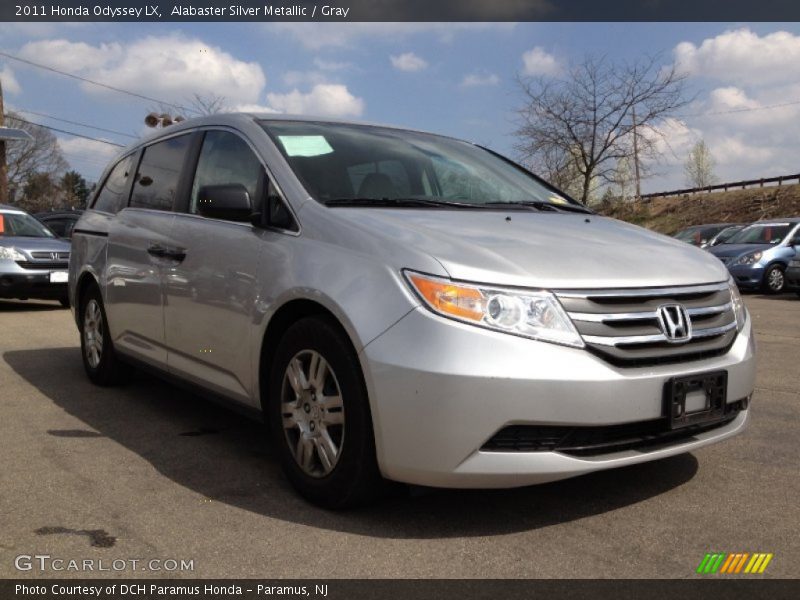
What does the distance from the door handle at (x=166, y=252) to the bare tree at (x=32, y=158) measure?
204ft

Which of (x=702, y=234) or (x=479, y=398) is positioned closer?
(x=479, y=398)

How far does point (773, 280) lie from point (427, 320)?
574 inches

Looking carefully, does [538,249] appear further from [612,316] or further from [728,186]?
[728,186]

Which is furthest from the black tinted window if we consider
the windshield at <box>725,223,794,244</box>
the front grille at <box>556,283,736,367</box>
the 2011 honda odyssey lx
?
the windshield at <box>725,223,794,244</box>

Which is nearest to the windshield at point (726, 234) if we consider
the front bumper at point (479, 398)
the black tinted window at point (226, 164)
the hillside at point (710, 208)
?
the black tinted window at point (226, 164)

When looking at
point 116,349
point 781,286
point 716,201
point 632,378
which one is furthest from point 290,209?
point 716,201

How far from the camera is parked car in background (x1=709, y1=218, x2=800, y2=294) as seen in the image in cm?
1537

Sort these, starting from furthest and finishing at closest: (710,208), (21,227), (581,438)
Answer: (710,208), (21,227), (581,438)

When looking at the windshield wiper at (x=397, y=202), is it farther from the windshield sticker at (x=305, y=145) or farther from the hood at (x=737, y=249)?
the hood at (x=737, y=249)

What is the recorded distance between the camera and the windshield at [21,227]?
1163 cm

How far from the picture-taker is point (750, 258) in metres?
15.5

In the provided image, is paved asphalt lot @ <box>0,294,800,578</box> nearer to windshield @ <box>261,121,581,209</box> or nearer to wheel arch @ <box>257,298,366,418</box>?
wheel arch @ <box>257,298,366,418</box>

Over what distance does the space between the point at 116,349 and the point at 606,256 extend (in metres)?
3.48

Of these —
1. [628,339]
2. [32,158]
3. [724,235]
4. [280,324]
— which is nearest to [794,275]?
[724,235]
